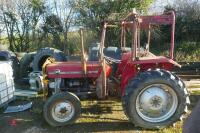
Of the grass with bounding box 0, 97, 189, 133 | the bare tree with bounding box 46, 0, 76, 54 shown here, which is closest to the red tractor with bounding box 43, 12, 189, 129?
the grass with bounding box 0, 97, 189, 133

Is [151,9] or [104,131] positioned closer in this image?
[104,131]

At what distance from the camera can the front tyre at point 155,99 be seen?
6.45 metres

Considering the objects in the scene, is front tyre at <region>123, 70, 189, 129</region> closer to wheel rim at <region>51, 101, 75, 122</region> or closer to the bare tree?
wheel rim at <region>51, 101, 75, 122</region>

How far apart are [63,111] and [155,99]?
160 cm

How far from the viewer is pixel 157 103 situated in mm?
6676

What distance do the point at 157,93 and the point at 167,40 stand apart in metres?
13.2

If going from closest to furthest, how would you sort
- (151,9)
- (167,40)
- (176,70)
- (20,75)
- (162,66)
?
(162,66) < (176,70) < (20,75) < (167,40) < (151,9)

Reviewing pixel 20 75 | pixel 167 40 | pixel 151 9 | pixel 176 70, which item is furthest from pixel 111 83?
pixel 151 9

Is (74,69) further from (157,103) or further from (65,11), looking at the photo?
(65,11)

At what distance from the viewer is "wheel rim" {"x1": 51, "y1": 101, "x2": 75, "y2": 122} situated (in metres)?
6.82

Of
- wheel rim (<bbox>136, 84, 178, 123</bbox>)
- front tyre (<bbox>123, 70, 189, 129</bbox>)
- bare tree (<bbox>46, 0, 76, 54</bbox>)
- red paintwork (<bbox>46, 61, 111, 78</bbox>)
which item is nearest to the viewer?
front tyre (<bbox>123, 70, 189, 129</bbox>)

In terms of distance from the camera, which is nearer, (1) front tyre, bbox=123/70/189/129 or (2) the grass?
(1) front tyre, bbox=123/70/189/129

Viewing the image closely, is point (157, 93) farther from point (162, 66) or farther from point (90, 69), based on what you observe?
point (90, 69)

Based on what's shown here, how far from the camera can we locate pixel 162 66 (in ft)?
23.1
